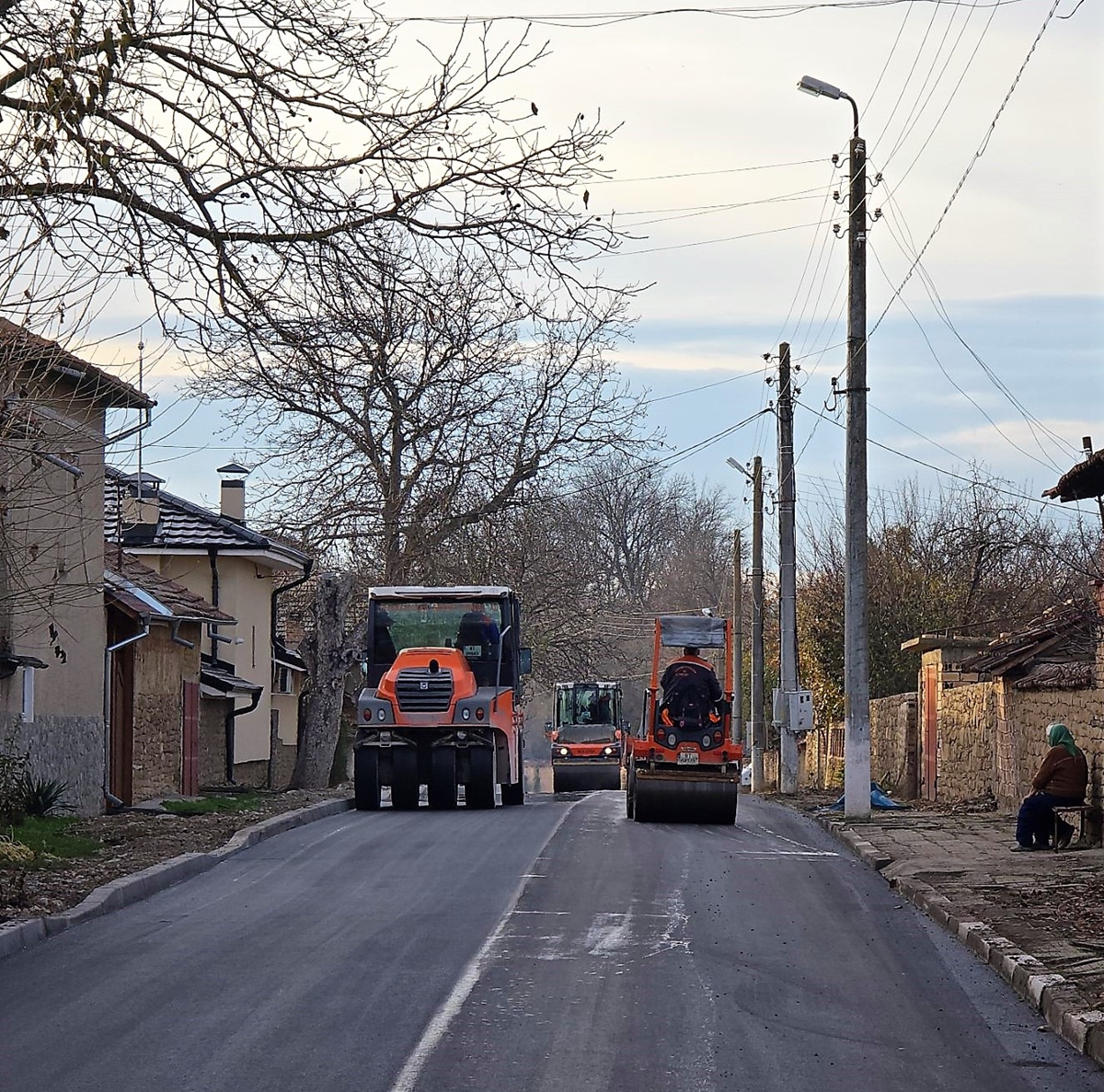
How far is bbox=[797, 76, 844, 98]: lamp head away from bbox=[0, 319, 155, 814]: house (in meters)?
10.5

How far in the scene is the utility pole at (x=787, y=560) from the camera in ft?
99.7

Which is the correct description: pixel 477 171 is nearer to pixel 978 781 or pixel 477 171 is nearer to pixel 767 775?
pixel 978 781

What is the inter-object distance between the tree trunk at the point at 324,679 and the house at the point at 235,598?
6.70 feet

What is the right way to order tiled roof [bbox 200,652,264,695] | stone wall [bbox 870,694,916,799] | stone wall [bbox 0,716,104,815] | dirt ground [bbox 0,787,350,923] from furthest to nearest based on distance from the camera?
tiled roof [bbox 200,652,264,695], stone wall [bbox 870,694,916,799], stone wall [bbox 0,716,104,815], dirt ground [bbox 0,787,350,923]

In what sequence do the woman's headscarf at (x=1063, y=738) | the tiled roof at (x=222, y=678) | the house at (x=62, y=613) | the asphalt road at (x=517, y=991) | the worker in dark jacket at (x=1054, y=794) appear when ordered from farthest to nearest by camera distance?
the tiled roof at (x=222, y=678) → the house at (x=62, y=613) → the woman's headscarf at (x=1063, y=738) → the worker in dark jacket at (x=1054, y=794) → the asphalt road at (x=517, y=991)

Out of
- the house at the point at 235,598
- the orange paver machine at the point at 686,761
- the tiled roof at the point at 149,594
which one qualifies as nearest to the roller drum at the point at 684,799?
the orange paver machine at the point at 686,761

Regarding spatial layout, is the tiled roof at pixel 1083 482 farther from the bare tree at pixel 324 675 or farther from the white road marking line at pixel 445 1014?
the bare tree at pixel 324 675

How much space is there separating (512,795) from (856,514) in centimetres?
724

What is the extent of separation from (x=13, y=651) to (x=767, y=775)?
29683 millimetres

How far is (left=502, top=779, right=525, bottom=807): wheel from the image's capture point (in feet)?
82.1

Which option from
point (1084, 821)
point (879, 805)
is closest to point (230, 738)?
point (879, 805)

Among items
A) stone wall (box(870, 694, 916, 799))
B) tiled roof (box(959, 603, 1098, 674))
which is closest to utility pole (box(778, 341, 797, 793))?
stone wall (box(870, 694, 916, 799))

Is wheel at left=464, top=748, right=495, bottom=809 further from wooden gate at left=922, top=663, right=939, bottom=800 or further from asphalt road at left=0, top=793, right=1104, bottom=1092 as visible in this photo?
asphalt road at left=0, top=793, right=1104, bottom=1092

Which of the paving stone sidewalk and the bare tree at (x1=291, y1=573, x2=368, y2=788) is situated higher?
the bare tree at (x1=291, y1=573, x2=368, y2=788)
